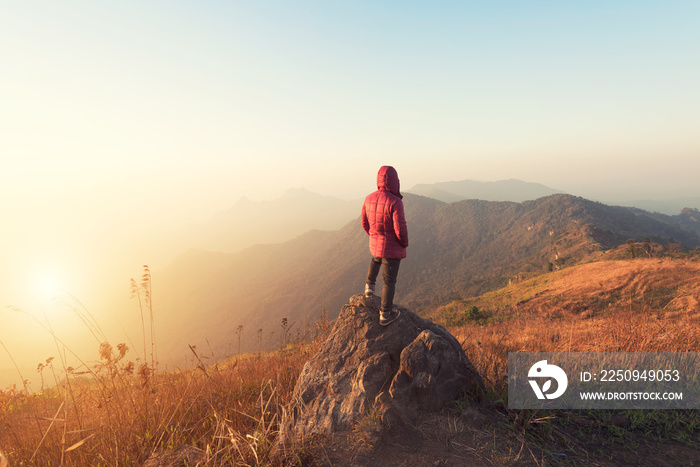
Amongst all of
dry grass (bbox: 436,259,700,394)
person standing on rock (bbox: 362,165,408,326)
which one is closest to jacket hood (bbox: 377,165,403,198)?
person standing on rock (bbox: 362,165,408,326)

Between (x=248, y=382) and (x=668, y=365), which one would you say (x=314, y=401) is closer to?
(x=248, y=382)

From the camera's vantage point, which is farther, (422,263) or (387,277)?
(422,263)

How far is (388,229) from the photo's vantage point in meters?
5.08

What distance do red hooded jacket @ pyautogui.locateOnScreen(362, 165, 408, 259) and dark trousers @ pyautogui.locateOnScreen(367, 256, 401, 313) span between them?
0.41 ft

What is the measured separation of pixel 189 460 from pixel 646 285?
19.9 metres

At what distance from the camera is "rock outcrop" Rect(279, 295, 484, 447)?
12.8ft

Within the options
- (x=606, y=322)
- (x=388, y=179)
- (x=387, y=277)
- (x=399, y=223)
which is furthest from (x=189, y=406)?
(x=606, y=322)

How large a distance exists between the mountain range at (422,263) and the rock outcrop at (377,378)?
Answer: 55.0 m

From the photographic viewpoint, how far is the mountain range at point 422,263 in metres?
73.3

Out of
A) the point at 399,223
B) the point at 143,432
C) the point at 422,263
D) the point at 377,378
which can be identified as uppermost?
the point at 399,223

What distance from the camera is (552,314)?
1585cm

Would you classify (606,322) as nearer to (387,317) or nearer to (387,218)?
(387,317)

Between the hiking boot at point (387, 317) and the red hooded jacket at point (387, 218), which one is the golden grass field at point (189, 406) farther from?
the red hooded jacket at point (387, 218)

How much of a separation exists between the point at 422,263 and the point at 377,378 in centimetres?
10693
